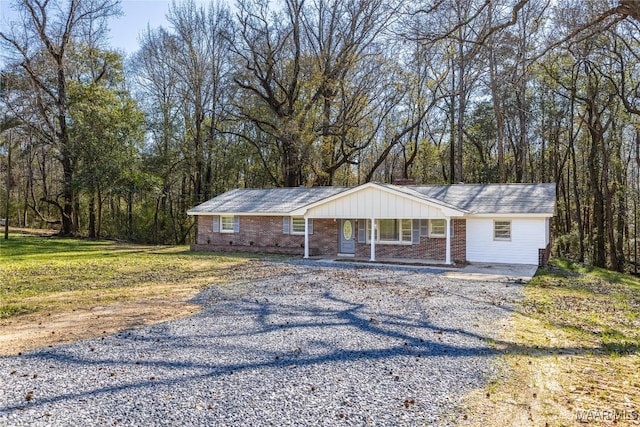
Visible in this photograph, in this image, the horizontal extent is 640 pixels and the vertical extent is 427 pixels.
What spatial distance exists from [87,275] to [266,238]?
359 inches

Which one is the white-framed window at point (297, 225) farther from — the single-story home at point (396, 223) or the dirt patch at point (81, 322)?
the dirt patch at point (81, 322)

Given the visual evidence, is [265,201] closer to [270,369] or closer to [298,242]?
[298,242]

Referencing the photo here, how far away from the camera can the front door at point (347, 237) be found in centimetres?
1991

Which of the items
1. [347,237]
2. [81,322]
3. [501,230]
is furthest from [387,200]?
[81,322]

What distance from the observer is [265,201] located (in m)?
22.5

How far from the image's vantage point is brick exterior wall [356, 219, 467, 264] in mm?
17656

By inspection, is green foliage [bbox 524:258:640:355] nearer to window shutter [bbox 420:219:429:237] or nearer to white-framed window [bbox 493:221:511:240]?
white-framed window [bbox 493:221:511:240]

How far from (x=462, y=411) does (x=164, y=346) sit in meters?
4.26

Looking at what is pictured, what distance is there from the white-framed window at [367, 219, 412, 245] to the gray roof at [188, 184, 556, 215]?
4.89 ft

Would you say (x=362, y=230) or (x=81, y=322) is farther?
(x=362, y=230)

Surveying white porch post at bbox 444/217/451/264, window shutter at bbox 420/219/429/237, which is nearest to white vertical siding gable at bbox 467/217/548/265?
white porch post at bbox 444/217/451/264

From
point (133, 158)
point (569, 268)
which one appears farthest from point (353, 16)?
point (569, 268)

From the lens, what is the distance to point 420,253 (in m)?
18.5

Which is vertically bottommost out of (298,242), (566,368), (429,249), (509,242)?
(566,368)
